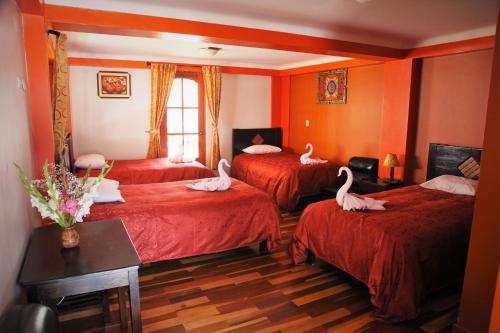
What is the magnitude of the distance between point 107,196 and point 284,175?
2.55 metres

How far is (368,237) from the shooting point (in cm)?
258

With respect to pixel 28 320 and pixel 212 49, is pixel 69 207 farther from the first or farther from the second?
pixel 212 49

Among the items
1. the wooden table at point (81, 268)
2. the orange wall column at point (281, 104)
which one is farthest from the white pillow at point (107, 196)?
the orange wall column at point (281, 104)

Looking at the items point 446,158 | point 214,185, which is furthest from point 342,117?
point 214,185

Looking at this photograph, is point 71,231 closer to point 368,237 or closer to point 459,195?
point 368,237

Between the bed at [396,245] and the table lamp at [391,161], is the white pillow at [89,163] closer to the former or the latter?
the bed at [396,245]

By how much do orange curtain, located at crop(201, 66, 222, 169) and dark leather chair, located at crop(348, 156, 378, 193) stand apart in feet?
8.12

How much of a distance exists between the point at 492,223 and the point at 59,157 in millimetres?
3215

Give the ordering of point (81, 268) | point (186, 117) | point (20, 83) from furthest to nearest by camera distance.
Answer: point (186, 117), point (20, 83), point (81, 268)

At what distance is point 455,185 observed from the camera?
3.58 metres

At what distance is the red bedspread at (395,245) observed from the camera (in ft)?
7.80

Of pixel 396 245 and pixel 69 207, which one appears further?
pixel 396 245

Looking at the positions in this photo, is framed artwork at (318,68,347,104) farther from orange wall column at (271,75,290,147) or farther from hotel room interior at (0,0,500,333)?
orange wall column at (271,75,290,147)

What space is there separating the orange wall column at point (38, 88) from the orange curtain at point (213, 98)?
355cm
